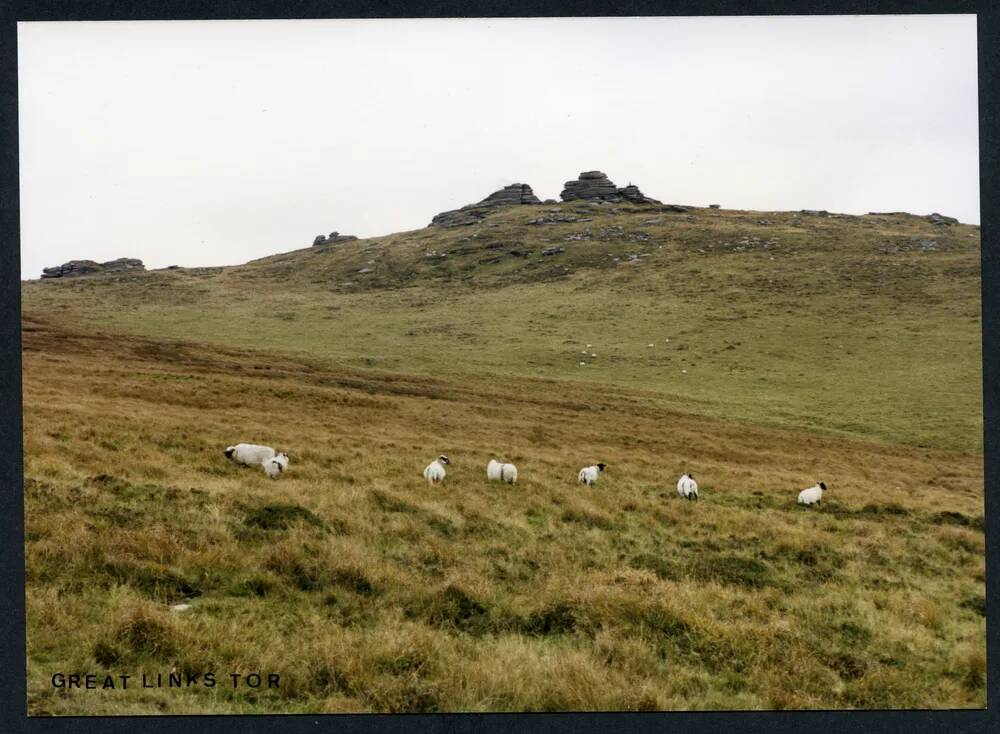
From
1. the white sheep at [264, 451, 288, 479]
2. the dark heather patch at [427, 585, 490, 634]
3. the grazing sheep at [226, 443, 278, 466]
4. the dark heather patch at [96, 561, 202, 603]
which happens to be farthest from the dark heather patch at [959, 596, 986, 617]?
the grazing sheep at [226, 443, 278, 466]

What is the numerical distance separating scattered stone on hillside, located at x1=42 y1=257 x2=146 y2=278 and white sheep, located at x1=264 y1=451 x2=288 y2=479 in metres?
81.8

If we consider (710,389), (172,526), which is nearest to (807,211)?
(710,389)

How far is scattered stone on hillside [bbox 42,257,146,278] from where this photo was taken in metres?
79.2

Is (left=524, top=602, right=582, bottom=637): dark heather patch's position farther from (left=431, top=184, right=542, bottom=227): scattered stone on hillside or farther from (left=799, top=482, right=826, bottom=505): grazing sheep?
(left=431, top=184, right=542, bottom=227): scattered stone on hillside

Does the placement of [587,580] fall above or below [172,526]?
below

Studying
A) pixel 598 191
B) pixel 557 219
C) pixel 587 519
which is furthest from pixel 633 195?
pixel 587 519

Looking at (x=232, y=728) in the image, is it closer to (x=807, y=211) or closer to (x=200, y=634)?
(x=200, y=634)

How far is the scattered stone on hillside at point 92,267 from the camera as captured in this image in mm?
79250

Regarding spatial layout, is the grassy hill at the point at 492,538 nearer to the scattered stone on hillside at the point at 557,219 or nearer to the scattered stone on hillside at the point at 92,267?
the scattered stone on hillside at the point at 92,267

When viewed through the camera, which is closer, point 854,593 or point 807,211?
point 854,593

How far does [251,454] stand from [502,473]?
5.70 m

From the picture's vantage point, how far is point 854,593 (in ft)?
29.0

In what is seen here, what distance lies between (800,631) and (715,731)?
6.73 feet

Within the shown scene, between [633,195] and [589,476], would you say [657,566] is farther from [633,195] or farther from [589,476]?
[633,195]
